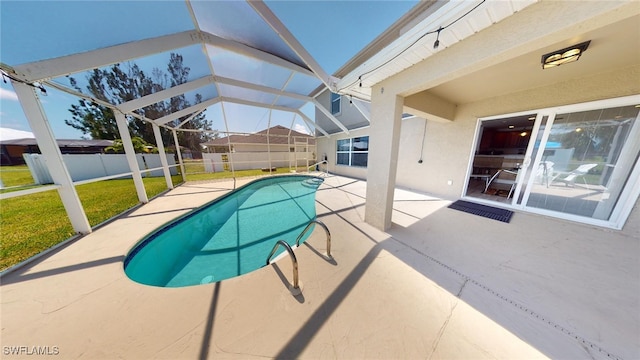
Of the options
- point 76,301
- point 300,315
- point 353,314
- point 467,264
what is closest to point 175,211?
point 76,301

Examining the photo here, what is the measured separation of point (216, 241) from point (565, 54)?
20.6 feet

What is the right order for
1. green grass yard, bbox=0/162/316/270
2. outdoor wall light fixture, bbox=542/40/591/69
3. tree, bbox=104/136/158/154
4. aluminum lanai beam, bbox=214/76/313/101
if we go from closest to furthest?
1. outdoor wall light fixture, bbox=542/40/591/69
2. green grass yard, bbox=0/162/316/270
3. aluminum lanai beam, bbox=214/76/313/101
4. tree, bbox=104/136/158/154

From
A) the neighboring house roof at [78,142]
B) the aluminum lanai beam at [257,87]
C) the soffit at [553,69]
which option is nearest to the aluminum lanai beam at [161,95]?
the aluminum lanai beam at [257,87]

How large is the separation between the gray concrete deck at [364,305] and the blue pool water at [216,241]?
58cm

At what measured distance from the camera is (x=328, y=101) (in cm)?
965

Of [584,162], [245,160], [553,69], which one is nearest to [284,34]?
[553,69]

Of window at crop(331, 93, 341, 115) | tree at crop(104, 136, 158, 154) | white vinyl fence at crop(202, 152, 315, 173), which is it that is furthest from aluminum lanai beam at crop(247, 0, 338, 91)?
tree at crop(104, 136, 158, 154)

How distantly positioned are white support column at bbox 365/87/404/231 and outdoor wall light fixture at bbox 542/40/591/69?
1821mm

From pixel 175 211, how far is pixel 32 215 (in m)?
3.07

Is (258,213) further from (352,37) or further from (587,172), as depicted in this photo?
(587,172)

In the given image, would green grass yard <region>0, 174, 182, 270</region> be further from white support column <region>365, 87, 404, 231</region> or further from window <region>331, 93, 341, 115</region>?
window <region>331, 93, 341, 115</region>

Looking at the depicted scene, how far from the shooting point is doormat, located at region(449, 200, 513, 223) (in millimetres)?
3699

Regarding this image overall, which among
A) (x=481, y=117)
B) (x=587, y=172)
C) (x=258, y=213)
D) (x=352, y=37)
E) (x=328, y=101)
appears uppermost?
(x=352, y=37)

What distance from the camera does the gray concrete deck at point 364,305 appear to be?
1.39 meters
